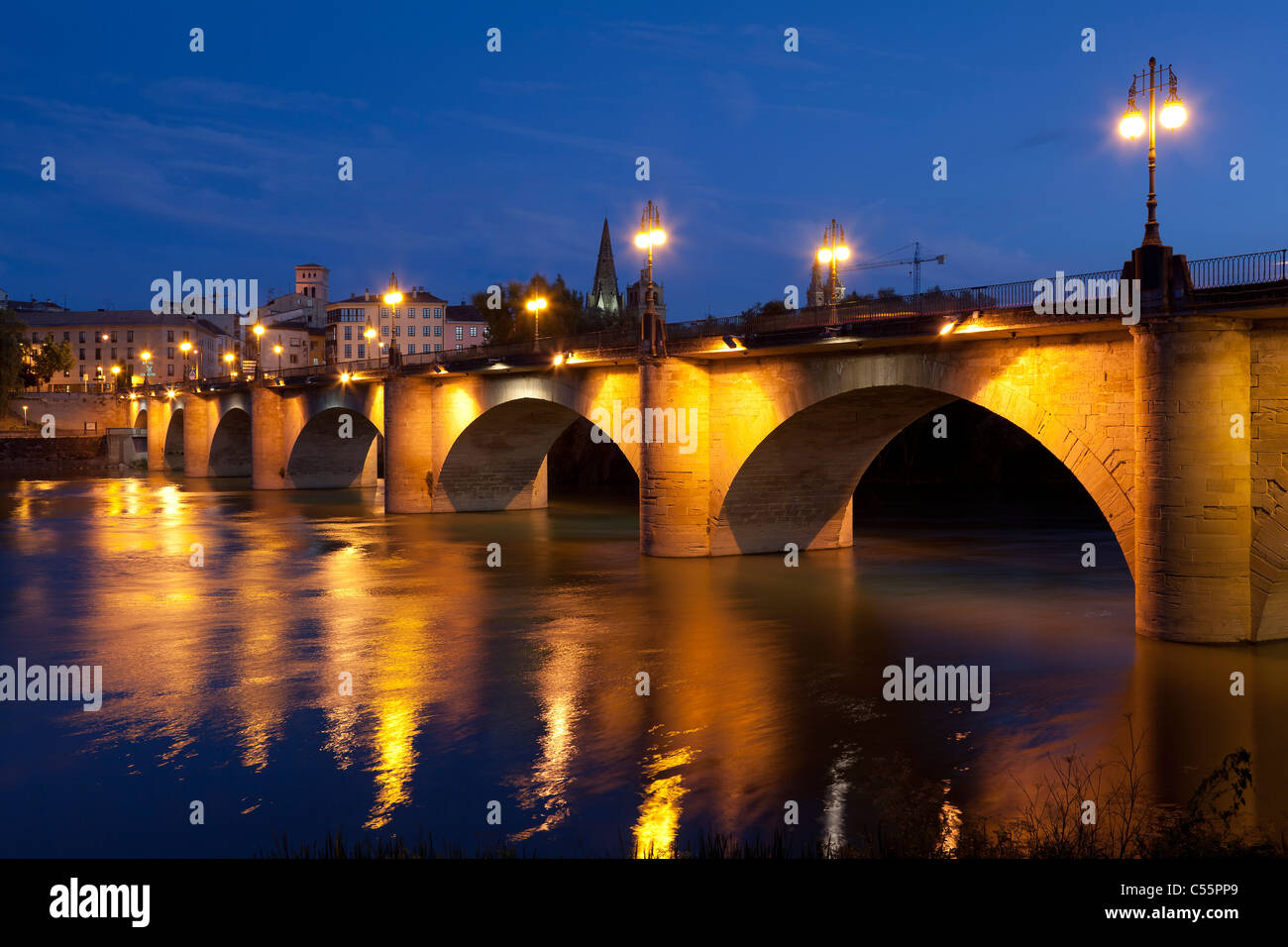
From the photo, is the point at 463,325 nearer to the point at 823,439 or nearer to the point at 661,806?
the point at 823,439

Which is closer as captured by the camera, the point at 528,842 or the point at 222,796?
the point at 528,842

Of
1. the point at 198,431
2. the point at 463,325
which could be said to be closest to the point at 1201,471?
the point at 198,431

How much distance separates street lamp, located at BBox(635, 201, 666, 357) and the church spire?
10813cm

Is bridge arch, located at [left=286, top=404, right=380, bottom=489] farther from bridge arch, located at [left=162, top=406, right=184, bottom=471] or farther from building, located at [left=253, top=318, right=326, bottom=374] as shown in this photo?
building, located at [left=253, top=318, right=326, bottom=374]

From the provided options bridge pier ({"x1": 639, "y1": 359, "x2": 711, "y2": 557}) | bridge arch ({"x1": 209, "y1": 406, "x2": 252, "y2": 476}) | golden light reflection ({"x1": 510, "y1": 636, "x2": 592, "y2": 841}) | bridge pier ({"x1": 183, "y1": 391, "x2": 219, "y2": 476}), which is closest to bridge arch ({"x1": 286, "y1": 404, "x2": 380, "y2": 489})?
bridge arch ({"x1": 209, "y1": 406, "x2": 252, "y2": 476})

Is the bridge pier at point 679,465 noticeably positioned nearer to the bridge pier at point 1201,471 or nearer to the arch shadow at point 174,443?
the bridge pier at point 1201,471

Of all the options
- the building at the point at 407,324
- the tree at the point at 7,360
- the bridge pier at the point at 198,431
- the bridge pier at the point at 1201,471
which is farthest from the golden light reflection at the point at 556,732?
the building at the point at 407,324

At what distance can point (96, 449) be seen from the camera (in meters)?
94.4

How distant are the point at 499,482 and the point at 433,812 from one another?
1454 inches

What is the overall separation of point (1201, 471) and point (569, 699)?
980 centimetres

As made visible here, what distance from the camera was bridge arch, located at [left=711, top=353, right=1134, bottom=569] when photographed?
22.1 meters

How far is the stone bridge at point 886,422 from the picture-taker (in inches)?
640
